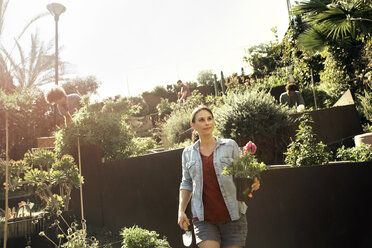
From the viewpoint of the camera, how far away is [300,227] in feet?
9.31

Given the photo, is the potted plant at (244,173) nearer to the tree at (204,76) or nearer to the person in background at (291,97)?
the person in background at (291,97)

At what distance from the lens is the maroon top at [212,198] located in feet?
8.02

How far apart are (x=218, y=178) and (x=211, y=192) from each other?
4.8 inches

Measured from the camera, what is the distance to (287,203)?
2951 millimetres

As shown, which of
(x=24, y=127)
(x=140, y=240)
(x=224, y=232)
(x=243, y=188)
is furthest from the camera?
(x=24, y=127)

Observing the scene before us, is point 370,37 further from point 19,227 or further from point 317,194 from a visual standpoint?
point 19,227

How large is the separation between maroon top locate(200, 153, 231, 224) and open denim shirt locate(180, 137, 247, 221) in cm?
4

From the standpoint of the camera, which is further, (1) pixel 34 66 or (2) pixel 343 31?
(1) pixel 34 66

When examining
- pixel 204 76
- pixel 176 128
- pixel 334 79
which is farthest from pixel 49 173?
pixel 204 76

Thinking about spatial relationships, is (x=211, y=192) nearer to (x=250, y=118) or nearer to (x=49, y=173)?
(x=250, y=118)

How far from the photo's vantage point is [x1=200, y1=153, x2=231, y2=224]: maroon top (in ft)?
8.02

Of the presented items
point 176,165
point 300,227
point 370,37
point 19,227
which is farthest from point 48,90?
point 370,37

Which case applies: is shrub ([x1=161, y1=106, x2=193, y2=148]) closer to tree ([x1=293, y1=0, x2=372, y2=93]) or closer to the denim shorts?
tree ([x1=293, y1=0, x2=372, y2=93])

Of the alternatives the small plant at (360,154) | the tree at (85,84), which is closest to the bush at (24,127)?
the small plant at (360,154)
